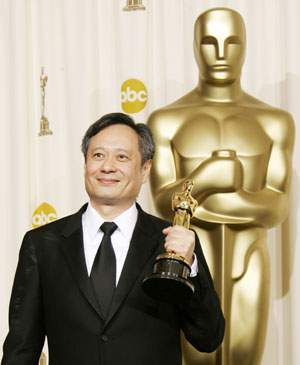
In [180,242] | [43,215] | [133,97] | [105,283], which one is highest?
[133,97]

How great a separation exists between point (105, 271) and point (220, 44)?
933mm

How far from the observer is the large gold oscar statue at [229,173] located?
74.0 inches

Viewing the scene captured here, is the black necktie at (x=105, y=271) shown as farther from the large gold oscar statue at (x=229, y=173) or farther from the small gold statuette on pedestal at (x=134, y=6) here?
the small gold statuette on pedestal at (x=134, y=6)

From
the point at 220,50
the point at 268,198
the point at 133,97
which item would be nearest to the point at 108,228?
the point at 268,198

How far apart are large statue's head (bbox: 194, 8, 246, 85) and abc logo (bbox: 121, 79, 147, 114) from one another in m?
0.55

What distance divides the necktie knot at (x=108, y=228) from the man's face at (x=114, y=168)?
0.14 feet

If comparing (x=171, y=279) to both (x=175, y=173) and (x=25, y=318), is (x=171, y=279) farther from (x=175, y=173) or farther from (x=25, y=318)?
(x=175, y=173)

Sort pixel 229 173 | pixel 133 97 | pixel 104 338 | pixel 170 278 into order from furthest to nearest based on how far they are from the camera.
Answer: pixel 133 97, pixel 229 173, pixel 104 338, pixel 170 278

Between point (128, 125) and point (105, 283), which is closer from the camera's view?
point (105, 283)

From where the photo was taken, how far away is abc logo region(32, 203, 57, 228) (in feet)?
8.50

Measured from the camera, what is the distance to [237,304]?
1.90 meters

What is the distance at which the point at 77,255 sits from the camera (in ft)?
4.35

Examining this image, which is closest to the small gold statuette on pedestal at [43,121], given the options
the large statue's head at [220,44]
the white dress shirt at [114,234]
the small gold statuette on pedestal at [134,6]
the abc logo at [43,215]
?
the abc logo at [43,215]

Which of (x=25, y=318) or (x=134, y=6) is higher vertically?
(x=134, y=6)
